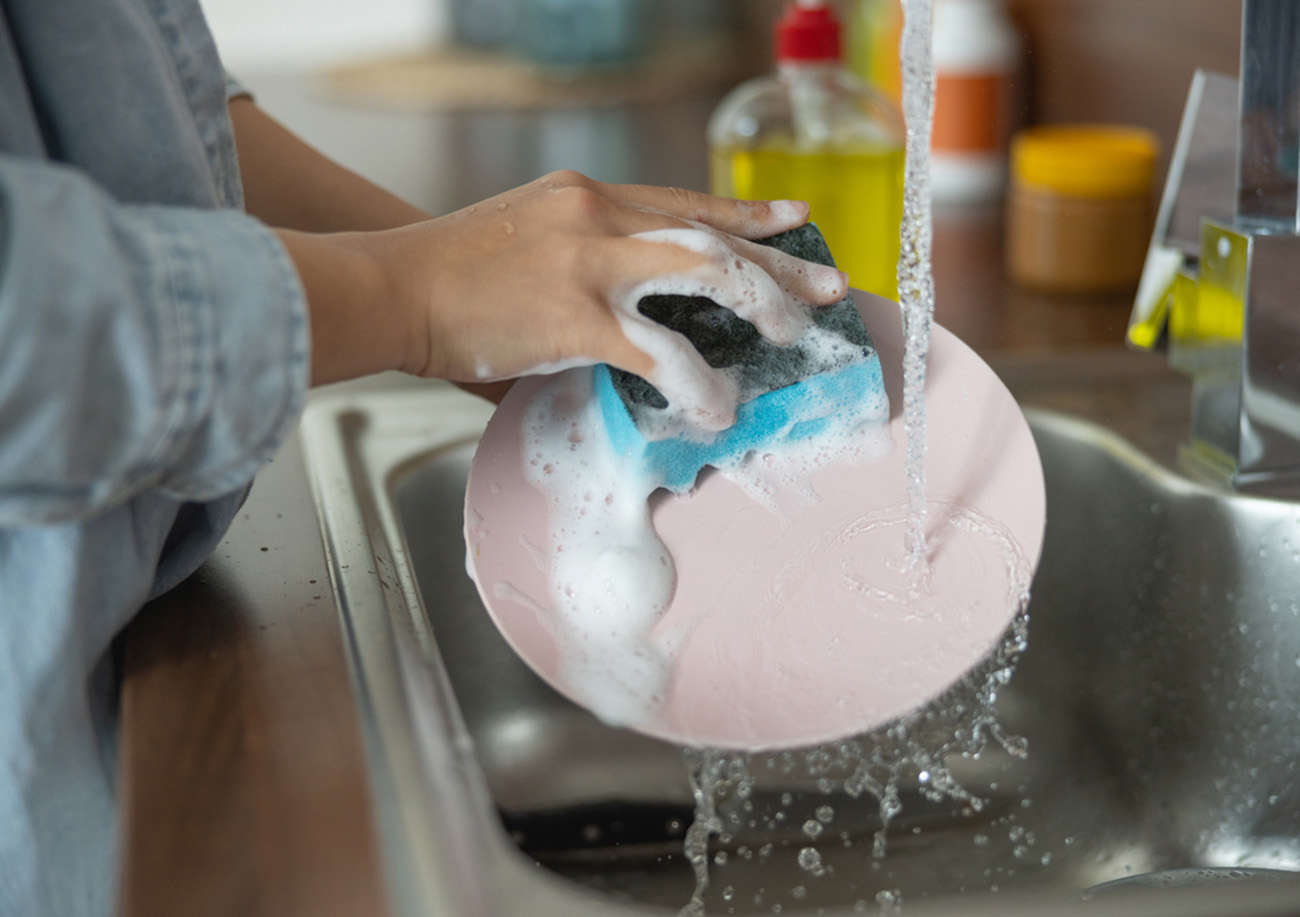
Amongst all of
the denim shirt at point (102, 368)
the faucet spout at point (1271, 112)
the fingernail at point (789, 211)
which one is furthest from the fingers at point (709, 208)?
the faucet spout at point (1271, 112)

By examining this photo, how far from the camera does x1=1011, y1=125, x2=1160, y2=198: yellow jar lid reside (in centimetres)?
94

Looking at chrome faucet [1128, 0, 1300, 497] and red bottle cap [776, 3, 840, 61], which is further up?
red bottle cap [776, 3, 840, 61]

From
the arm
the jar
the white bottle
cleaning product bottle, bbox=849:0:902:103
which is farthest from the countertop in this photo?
cleaning product bottle, bbox=849:0:902:103

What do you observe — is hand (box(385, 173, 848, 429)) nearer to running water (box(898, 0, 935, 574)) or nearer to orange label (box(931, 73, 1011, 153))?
running water (box(898, 0, 935, 574))

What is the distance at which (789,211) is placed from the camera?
0.56 metres

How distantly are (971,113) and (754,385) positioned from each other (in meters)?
0.72

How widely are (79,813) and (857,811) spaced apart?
1.23 feet

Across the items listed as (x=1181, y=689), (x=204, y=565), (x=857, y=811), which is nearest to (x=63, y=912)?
(x=204, y=565)

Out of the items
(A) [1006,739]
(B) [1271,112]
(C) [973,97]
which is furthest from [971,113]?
(A) [1006,739]

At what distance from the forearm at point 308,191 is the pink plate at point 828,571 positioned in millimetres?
188

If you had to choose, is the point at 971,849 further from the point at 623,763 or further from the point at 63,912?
the point at 63,912

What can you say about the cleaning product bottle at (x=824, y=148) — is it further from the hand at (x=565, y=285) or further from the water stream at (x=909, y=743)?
the hand at (x=565, y=285)

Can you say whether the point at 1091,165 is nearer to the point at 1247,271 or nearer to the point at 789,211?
the point at 1247,271

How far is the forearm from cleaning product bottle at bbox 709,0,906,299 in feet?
1.24
